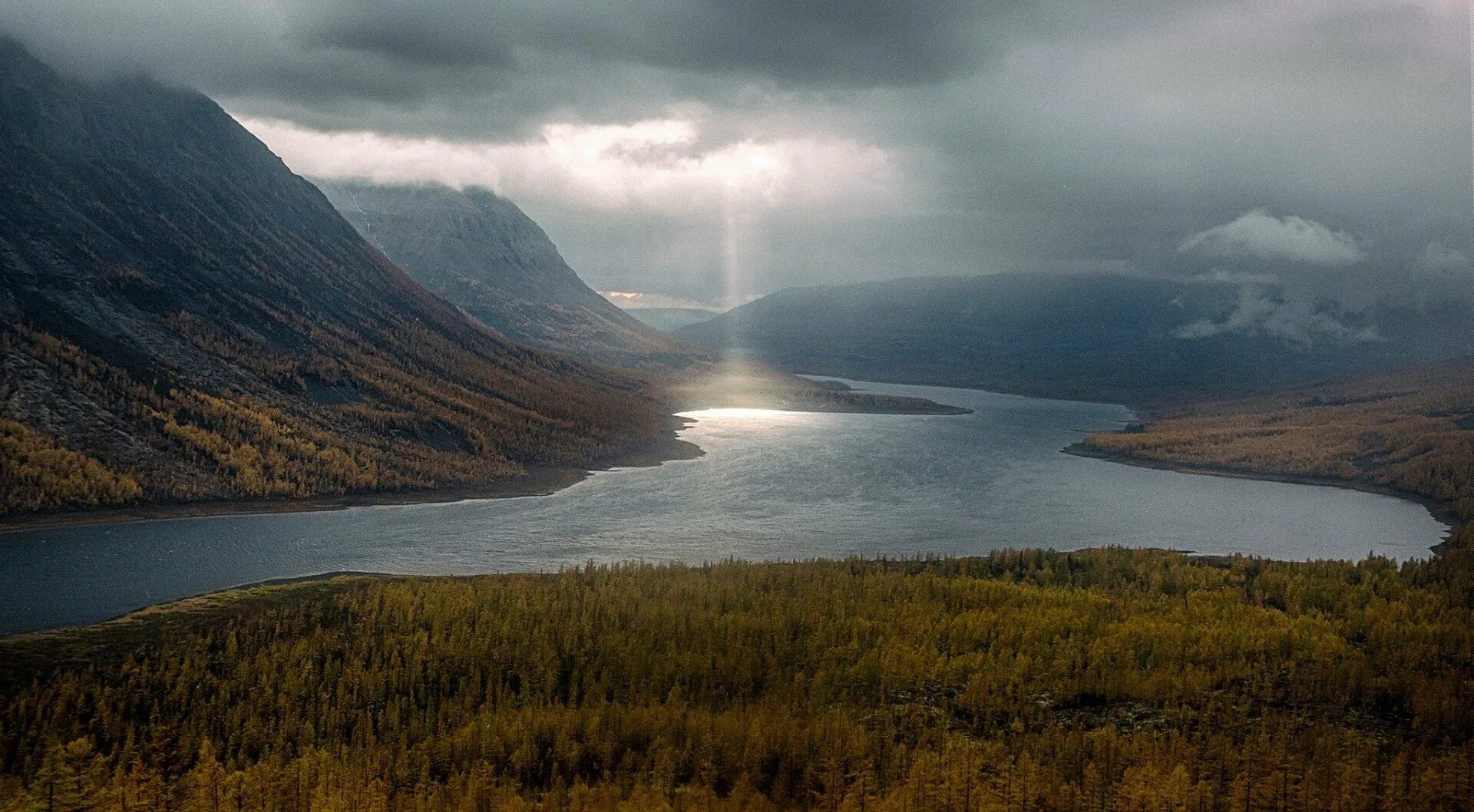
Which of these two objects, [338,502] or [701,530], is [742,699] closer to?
[701,530]

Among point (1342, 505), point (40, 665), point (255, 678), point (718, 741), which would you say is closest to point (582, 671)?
point (718, 741)

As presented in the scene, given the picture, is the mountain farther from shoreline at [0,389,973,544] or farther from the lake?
the lake

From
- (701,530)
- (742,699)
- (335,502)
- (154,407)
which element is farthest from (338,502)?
(742,699)

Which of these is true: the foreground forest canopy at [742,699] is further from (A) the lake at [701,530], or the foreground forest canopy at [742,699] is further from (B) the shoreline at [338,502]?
(B) the shoreline at [338,502]

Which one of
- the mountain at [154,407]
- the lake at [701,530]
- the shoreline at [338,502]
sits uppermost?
the mountain at [154,407]

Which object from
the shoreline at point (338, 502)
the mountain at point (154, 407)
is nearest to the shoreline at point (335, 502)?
the shoreline at point (338, 502)

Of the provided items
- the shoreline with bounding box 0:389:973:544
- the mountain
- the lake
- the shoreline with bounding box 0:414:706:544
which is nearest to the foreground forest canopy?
the lake
